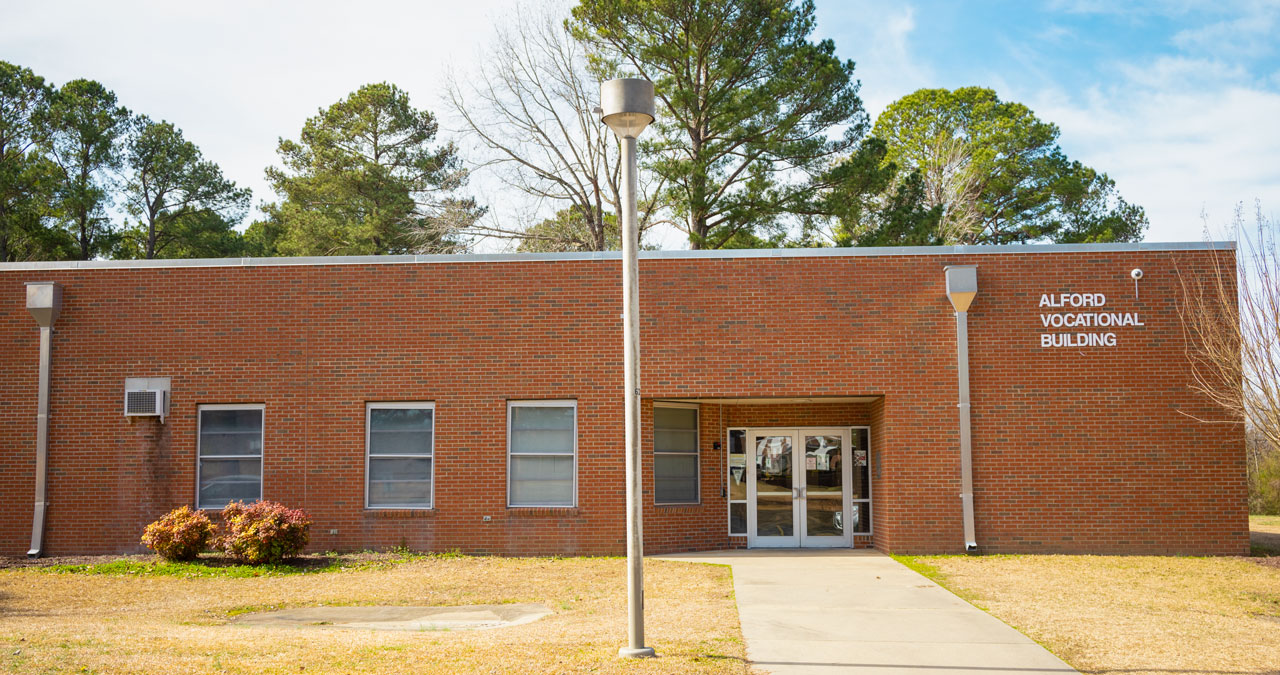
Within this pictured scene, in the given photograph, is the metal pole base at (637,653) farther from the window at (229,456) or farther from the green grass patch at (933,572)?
the window at (229,456)

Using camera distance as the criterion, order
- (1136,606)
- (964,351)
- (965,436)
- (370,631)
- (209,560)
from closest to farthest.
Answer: (370,631), (1136,606), (209,560), (965,436), (964,351)

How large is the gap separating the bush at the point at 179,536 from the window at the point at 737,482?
848cm

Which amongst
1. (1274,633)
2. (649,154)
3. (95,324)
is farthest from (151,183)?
(1274,633)

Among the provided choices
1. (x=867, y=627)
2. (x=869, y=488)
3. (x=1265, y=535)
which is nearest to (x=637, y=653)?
(x=867, y=627)

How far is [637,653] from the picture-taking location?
27.2 feet

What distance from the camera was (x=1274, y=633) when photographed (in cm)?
981

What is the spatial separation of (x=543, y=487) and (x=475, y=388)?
76.0 inches

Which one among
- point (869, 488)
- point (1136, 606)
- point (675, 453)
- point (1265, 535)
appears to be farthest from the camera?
point (1265, 535)

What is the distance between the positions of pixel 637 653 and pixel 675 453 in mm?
9003

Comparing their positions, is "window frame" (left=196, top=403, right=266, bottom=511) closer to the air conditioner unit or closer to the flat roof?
the air conditioner unit

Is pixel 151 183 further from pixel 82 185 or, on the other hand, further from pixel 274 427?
pixel 274 427

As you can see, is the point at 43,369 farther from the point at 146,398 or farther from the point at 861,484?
the point at 861,484

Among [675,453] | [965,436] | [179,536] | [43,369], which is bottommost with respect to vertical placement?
[179,536]

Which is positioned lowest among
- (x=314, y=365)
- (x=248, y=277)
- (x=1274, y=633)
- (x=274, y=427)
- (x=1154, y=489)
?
(x=1274, y=633)
